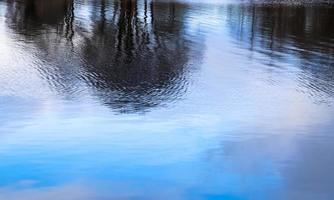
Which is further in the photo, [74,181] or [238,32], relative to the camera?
[238,32]

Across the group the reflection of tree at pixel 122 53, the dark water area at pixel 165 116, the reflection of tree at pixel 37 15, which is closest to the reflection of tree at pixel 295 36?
the dark water area at pixel 165 116

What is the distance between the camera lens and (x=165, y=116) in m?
9.04

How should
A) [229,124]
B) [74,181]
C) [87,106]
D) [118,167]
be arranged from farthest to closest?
1. [87,106]
2. [229,124]
3. [118,167]
4. [74,181]

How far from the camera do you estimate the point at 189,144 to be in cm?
780

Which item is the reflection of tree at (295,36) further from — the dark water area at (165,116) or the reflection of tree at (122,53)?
the reflection of tree at (122,53)

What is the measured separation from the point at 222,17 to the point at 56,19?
6.59 m

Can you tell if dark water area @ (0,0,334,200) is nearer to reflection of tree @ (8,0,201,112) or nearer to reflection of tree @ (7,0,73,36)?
reflection of tree @ (8,0,201,112)

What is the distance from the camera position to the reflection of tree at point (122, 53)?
1071 cm

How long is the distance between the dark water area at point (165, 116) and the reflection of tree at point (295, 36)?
7 cm

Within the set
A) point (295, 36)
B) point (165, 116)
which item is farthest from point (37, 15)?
point (165, 116)

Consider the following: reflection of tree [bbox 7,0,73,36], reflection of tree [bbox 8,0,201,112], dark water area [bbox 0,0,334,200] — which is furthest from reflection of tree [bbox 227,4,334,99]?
reflection of tree [bbox 7,0,73,36]

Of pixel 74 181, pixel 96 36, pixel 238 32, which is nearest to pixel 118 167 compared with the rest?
pixel 74 181

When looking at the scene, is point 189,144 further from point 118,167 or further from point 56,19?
point 56,19

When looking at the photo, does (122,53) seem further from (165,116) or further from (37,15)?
(37,15)
